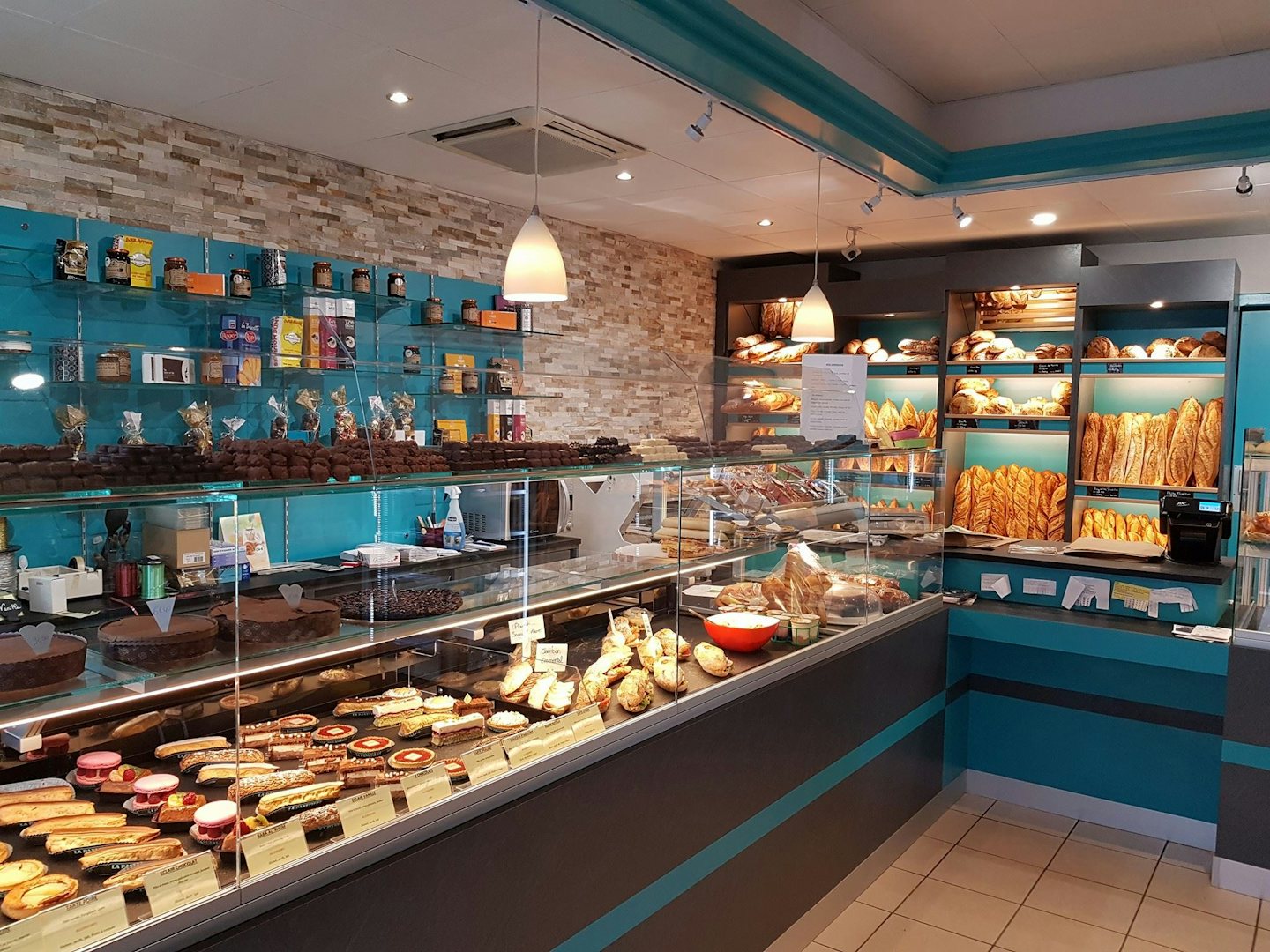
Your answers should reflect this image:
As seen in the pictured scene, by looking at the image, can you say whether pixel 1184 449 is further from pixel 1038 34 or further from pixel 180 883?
pixel 180 883

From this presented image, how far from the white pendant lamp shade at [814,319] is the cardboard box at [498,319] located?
69.2 inches

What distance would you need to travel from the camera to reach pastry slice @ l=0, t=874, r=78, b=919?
1430 millimetres

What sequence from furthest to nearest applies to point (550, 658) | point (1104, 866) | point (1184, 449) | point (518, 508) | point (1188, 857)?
point (1184, 449) < point (1188, 857) < point (1104, 866) < point (550, 658) < point (518, 508)

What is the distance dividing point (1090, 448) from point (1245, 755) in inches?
127

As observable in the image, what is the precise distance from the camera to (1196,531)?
4.34 m

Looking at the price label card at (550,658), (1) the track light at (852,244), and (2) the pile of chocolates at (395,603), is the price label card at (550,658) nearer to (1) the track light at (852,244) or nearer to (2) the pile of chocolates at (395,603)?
(2) the pile of chocolates at (395,603)

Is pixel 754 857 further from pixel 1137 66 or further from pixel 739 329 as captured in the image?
pixel 739 329

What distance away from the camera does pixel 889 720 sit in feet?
12.3

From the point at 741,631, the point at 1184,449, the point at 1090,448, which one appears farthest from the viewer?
the point at 1090,448

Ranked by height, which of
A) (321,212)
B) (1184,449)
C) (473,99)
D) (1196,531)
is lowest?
(1196,531)

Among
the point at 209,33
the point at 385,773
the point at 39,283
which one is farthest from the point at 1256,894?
the point at 39,283

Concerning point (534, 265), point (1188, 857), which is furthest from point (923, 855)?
point (534, 265)

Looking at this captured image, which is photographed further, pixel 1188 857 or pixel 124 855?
pixel 1188 857

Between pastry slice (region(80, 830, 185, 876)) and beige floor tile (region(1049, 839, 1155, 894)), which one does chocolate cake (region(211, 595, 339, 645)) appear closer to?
pastry slice (region(80, 830, 185, 876))
